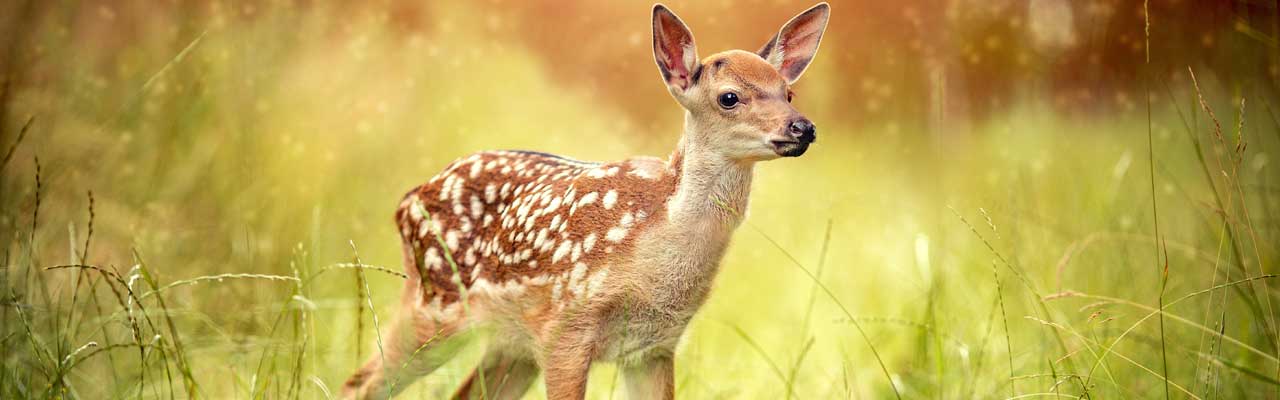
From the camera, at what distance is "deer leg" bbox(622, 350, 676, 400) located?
10.8 ft

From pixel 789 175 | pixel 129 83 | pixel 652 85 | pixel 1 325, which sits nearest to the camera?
pixel 1 325

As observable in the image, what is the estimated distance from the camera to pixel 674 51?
3047 millimetres

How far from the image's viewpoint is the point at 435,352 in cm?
356

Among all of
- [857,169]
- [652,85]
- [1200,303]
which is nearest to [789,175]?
[857,169]

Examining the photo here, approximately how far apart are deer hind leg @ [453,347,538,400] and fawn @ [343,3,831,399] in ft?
0.92

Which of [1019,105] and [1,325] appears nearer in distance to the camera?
[1,325]

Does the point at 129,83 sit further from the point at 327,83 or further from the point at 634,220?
the point at 634,220

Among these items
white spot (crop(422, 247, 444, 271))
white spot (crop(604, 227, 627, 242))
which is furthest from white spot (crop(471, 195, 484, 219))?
white spot (crop(604, 227, 627, 242))

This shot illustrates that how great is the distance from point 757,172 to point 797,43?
1.23ft

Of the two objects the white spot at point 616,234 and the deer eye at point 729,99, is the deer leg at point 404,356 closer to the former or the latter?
the white spot at point 616,234

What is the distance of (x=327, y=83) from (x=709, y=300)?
12.3 ft

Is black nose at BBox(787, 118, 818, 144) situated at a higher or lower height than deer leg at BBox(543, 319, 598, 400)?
higher

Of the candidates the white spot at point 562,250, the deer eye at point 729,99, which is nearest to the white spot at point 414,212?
the white spot at point 562,250

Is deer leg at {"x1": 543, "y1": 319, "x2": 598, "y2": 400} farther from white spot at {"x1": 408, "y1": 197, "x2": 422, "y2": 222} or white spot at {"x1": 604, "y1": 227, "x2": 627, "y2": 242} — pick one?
white spot at {"x1": 408, "y1": 197, "x2": 422, "y2": 222}
